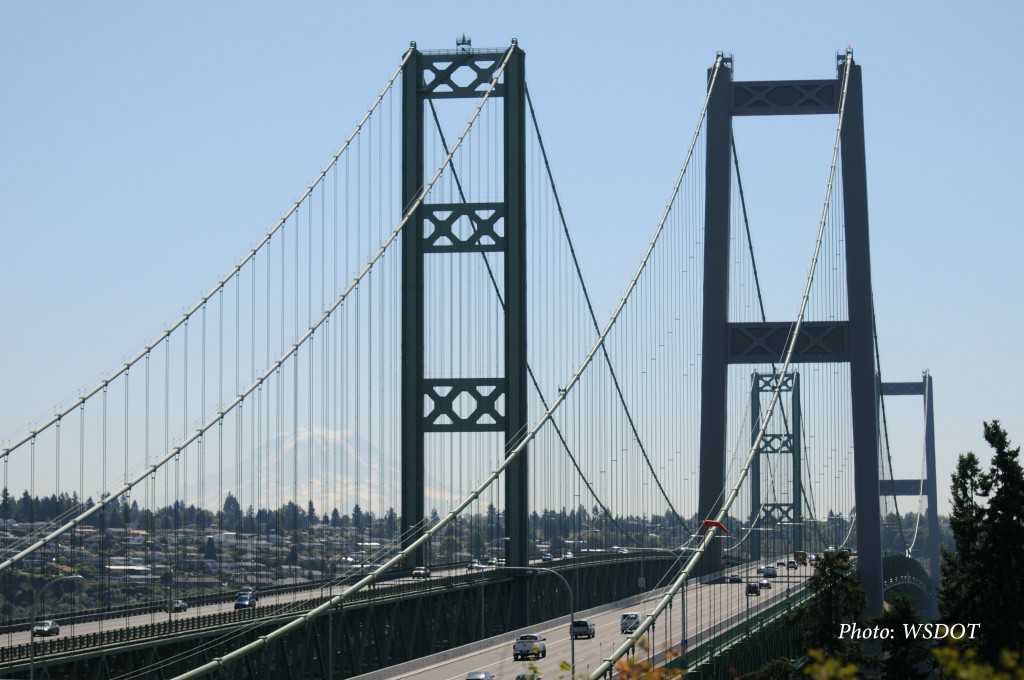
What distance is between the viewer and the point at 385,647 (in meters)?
40.6

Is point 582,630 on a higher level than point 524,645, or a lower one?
higher

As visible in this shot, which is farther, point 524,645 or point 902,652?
point 902,652

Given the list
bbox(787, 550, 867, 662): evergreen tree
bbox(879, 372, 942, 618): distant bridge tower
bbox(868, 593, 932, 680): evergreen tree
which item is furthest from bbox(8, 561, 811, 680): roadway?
bbox(879, 372, 942, 618): distant bridge tower

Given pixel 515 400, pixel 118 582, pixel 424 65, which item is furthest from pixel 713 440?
pixel 118 582

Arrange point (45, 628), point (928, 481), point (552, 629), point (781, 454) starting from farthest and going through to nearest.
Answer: point (928, 481)
point (781, 454)
point (552, 629)
point (45, 628)

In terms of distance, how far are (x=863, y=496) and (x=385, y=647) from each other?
16.4 metres

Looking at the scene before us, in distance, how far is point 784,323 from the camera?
1939 inches

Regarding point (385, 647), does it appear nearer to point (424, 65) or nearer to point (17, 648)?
point (17, 648)

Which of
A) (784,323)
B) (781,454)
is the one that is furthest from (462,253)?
(781,454)

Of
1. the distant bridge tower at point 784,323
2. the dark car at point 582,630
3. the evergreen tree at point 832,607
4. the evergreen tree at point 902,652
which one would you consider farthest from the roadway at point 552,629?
the evergreen tree at point 902,652

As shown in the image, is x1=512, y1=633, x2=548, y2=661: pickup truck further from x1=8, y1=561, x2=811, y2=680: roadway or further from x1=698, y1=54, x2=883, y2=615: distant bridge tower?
x1=698, y1=54, x2=883, y2=615: distant bridge tower

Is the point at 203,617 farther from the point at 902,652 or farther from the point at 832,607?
the point at 902,652

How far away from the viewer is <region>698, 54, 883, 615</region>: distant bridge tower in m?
48.6

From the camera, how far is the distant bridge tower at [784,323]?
4862 centimetres
